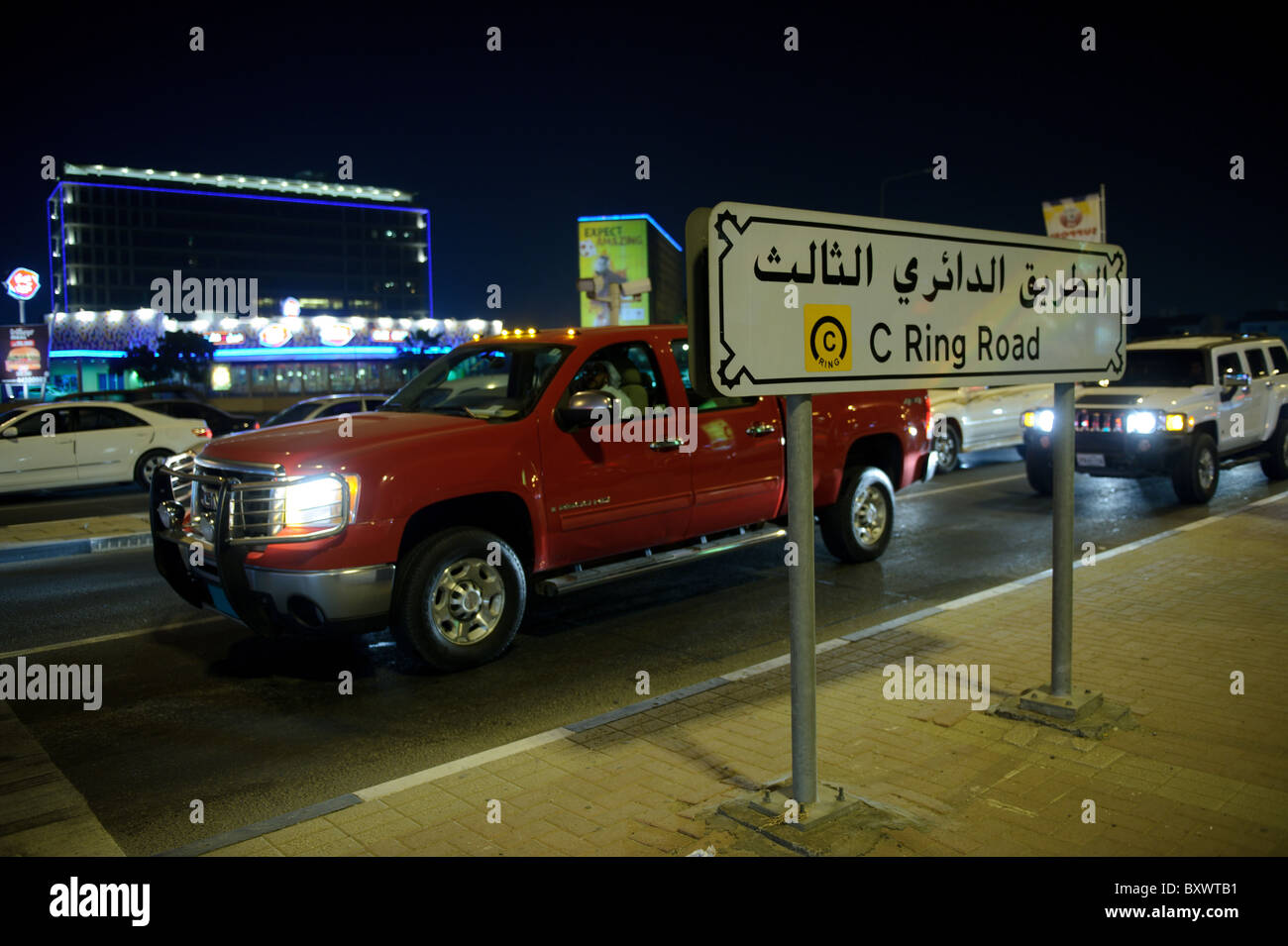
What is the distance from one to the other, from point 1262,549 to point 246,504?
27.6ft

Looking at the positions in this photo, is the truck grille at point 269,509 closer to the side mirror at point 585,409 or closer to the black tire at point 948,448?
the side mirror at point 585,409

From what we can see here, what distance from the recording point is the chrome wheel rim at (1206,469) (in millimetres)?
12250

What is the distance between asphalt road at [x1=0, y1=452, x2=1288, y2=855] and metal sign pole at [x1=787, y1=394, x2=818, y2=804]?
189cm

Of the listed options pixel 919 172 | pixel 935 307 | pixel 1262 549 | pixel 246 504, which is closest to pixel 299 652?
pixel 246 504

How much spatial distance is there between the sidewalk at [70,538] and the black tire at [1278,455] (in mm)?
14507

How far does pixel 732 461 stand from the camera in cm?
775

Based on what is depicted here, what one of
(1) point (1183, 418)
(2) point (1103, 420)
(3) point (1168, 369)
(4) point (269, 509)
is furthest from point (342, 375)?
(4) point (269, 509)

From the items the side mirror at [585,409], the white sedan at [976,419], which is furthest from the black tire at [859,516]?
the white sedan at [976,419]

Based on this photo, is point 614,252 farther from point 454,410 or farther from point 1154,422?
point 454,410

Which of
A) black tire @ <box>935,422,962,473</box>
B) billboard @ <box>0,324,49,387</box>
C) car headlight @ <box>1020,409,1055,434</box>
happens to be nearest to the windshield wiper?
car headlight @ <box>1020,409,1055,434</box>

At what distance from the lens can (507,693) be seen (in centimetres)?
594

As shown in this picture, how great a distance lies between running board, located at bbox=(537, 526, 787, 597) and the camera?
21.7ft
